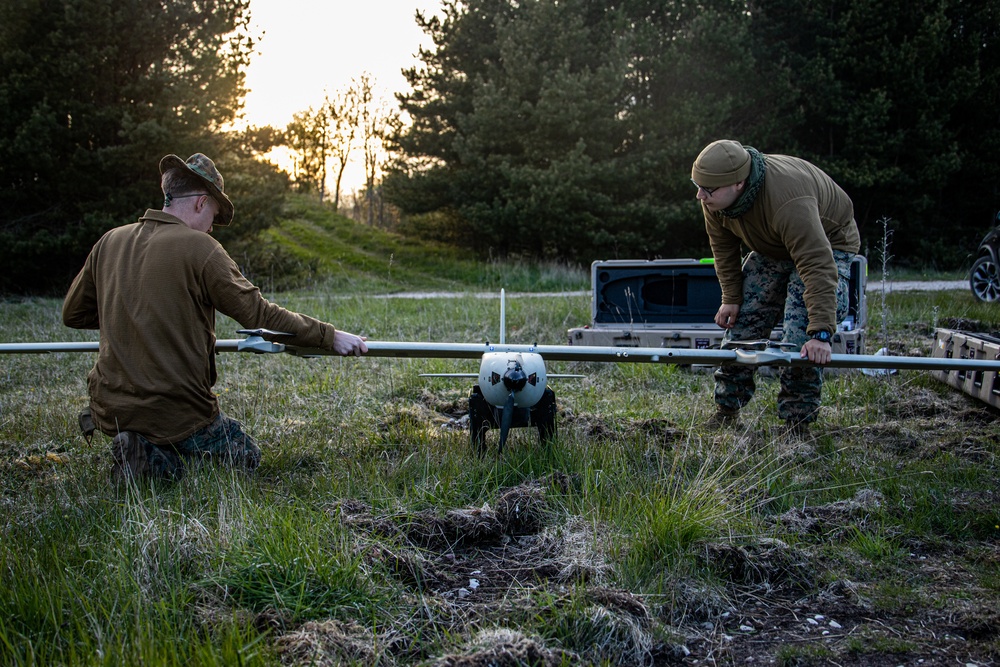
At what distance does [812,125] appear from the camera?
26.3 m

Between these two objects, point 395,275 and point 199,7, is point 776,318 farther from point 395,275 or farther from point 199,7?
point 395,275

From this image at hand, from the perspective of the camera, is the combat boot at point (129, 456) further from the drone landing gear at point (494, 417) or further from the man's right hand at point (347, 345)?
the drone landing gear at point (494, 417)

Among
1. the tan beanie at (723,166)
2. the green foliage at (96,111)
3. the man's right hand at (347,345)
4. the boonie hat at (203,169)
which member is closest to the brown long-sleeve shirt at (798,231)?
the tan beanie at (723,166)

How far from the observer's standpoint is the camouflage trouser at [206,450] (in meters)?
4.32

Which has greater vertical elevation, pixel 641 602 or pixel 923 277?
pixel 923 277

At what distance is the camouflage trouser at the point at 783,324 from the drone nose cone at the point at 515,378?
5.96ft

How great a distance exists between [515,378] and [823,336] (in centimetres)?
191

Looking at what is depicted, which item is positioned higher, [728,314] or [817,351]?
[728,314]

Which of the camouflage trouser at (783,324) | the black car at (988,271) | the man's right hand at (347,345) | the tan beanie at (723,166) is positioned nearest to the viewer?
the man's right hand at (347,345)

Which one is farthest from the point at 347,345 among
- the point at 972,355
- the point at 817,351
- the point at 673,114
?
the point at 673,114

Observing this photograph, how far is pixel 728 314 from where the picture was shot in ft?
19.0

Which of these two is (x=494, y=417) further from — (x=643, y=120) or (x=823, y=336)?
(x=643, y=120)

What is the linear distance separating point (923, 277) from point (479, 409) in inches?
712

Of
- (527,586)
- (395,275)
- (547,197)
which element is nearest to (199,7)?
(395,275)
